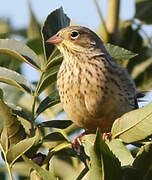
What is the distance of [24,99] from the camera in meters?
4.61

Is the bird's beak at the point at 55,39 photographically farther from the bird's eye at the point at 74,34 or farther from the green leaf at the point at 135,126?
the green leaf at the point at 135,126

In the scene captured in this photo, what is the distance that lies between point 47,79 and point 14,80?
18cm

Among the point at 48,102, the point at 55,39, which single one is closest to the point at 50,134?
the point at 48,102

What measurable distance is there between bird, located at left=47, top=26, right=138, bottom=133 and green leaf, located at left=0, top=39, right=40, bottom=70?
75 centimetres

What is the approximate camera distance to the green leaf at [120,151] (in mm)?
2707

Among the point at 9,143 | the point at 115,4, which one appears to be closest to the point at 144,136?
the point at 9,143

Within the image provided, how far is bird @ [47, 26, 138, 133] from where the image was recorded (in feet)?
13.7

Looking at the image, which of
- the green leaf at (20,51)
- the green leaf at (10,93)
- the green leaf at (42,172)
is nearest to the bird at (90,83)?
the green leaf at (10,93)

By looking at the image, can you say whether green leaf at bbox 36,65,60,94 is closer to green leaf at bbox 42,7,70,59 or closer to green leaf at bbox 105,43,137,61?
green leaf at bbox 42,7,70,59

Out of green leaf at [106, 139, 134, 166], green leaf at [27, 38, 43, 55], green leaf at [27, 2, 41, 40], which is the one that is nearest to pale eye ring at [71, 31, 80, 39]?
green leaf at [27, 2, 41, 40]

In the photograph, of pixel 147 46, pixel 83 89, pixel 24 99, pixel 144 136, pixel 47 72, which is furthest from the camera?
pixel 147 46

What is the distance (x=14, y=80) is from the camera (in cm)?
311

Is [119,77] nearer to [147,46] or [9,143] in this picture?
[147,46]

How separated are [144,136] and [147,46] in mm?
2369
